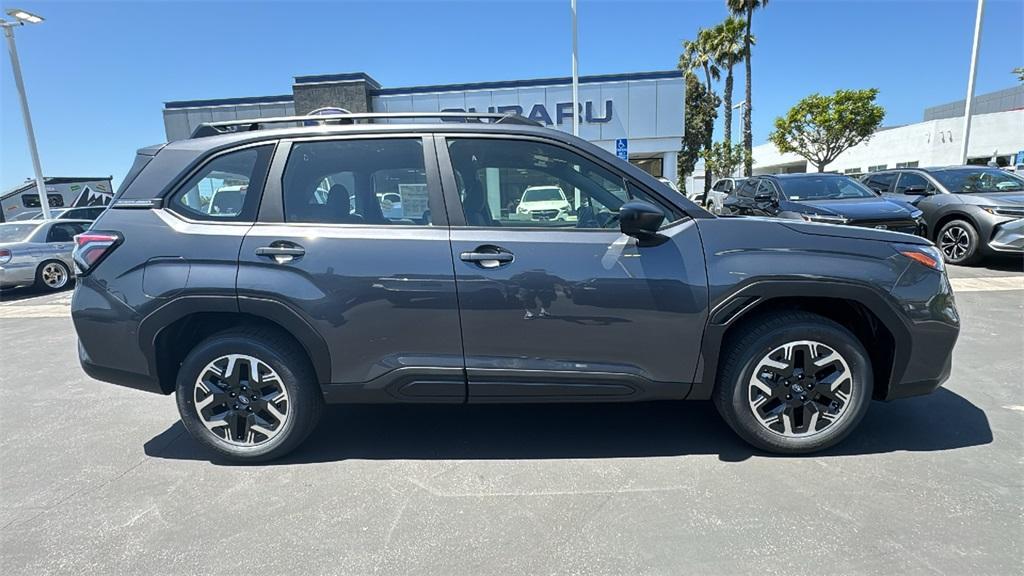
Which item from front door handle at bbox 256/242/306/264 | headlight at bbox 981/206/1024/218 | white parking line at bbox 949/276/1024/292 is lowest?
white parking line at bbox 949/276/1024/292

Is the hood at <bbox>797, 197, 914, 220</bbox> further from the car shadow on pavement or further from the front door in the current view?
the front door

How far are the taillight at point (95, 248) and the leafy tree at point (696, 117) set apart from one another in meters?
42.1

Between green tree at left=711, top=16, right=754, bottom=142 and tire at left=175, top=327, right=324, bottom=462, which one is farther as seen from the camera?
green tree at left=711, top=16, right=754, bottom=142

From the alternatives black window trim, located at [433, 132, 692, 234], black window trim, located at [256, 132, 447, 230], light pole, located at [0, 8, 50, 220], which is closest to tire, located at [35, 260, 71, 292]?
light pole, located at [0, 8, 50, 220]

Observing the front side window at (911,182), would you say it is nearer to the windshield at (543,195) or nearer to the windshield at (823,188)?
the windshield at (823,188)

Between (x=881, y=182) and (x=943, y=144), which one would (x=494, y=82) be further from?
(x=943, y=144)

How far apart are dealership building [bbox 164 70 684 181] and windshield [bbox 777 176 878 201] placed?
11.6 m

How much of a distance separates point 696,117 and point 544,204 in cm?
4448

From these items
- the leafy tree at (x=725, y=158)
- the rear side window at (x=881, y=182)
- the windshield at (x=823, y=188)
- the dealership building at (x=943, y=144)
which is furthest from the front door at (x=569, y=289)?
the dealership building at (x=943, y=144)

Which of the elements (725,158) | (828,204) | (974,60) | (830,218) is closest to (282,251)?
(830,218)

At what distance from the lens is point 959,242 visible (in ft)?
27.5

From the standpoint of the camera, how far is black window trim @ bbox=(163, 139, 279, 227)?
9.01 feet

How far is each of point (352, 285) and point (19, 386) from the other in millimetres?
4172

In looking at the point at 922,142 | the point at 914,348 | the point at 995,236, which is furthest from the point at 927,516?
the point at 922,142
